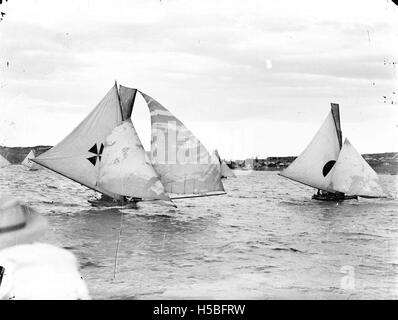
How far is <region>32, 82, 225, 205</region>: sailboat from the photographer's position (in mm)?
21859

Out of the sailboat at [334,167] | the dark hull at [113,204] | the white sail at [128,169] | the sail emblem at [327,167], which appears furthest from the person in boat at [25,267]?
the sail emblem at [327,167]

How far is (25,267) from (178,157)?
14.5m

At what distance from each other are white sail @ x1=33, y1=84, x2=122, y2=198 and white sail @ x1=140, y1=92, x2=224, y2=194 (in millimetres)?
3366

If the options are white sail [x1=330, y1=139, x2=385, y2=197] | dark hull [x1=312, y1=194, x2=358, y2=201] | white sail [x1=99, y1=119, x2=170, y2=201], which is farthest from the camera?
dark hull [x1=312, y1=194, x2=358, y2=201]

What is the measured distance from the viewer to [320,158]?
3666 centimetres

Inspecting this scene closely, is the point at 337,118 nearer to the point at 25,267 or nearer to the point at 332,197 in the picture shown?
the point at 332,197

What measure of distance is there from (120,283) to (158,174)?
1250 cm

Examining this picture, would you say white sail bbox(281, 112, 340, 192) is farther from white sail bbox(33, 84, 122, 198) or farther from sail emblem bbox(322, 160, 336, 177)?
white sail bbox(33, 84, 122, 198)

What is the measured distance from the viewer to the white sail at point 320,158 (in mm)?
36406

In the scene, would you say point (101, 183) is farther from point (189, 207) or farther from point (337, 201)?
point (337, 201)

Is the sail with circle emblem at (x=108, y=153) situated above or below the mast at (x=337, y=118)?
below

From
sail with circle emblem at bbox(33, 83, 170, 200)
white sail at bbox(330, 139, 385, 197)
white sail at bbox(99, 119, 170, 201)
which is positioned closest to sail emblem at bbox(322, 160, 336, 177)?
white sail at bbox(330, 139, 385, 197)

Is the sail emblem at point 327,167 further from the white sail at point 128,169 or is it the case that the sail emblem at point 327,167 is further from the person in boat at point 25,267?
the person in boat at point 25,267

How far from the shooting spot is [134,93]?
78.6 ft
